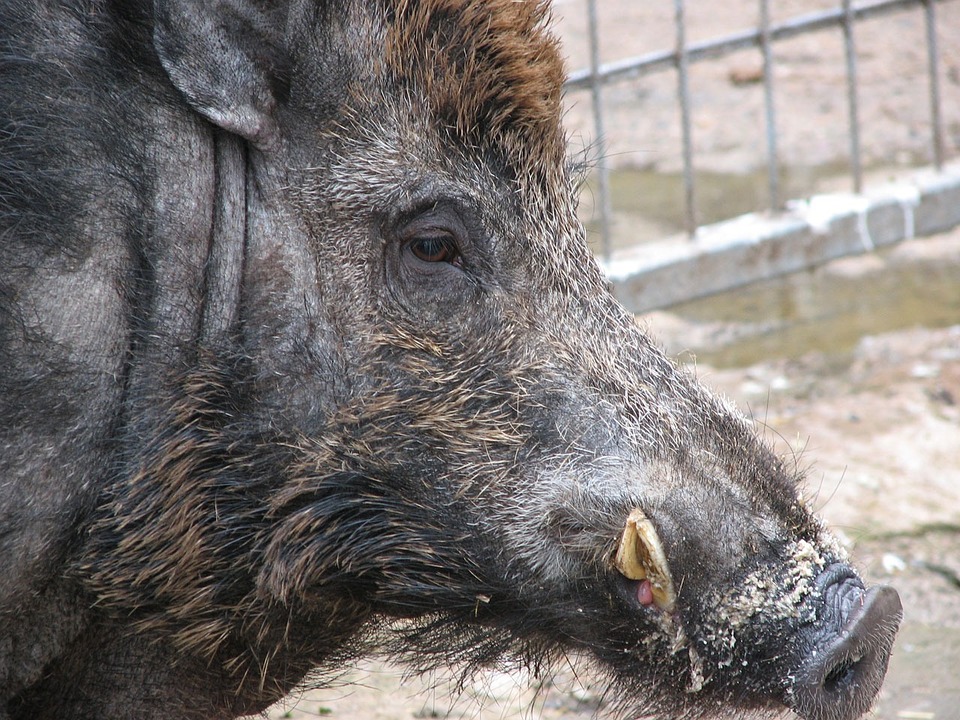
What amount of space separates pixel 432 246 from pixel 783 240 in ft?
14.6

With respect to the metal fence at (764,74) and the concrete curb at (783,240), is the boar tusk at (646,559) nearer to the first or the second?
the concrete curb at (783,240)

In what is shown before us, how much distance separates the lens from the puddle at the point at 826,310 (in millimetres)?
7613

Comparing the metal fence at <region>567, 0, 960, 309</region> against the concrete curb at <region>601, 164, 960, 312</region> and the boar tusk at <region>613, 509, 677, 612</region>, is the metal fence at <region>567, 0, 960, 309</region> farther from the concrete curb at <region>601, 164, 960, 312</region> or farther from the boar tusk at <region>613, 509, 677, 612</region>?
the boar tusk at <region>613, 509, 677, 612</region>

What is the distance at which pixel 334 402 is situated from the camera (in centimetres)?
307

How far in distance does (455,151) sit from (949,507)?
3.44 meters

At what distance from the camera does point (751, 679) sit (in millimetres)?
2934

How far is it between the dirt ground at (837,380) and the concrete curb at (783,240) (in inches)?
17.8

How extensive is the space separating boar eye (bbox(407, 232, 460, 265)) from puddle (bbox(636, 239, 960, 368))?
172 inches

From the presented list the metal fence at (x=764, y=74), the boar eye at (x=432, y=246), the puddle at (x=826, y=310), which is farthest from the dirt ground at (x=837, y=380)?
the boar eye at (x=432, y=246)

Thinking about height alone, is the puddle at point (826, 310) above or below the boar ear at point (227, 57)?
below

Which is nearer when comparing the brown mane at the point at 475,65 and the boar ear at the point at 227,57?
the boar ear at the point at 227,57

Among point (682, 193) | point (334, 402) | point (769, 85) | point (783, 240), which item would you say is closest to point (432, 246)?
point (334, 402)

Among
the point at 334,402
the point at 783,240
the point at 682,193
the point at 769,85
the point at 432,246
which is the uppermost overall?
the point at 769,85

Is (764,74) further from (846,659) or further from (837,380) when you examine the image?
(846,659)
